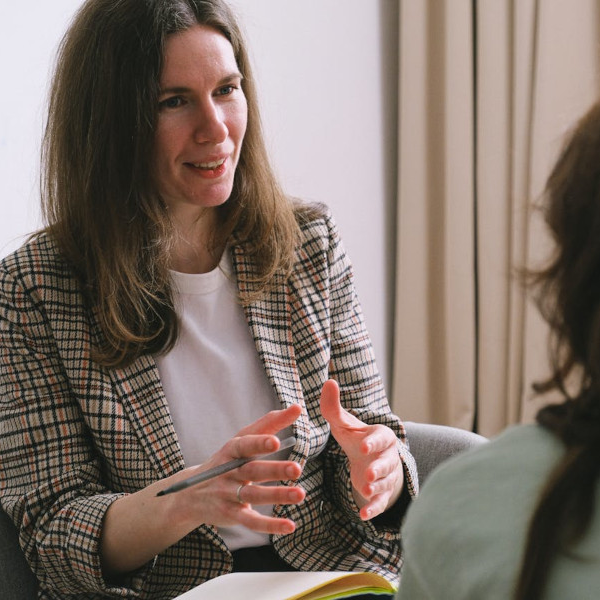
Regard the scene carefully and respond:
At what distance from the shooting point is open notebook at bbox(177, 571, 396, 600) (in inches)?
41.2

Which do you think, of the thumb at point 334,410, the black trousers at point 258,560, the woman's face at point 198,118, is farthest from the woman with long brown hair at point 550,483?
the woman's face at point 198,118

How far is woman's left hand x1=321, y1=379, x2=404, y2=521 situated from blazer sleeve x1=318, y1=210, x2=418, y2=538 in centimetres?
10

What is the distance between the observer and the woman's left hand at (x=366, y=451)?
1.22 m

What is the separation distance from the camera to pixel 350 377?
4.92 feet

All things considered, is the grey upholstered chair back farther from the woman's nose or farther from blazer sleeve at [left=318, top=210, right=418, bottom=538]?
the woman's nose

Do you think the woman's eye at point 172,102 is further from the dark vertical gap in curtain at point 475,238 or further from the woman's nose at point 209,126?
the dark vertical gap in curtain at point 475,238

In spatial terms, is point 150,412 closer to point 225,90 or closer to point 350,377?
point 350,377

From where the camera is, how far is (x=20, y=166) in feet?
5.95

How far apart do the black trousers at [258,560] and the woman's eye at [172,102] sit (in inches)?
26.9

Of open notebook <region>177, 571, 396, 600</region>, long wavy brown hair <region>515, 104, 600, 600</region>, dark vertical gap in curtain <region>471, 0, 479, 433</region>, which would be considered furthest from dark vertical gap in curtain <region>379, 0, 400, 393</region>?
long wavy brown hair <region>515, 104, 600, 600</region>

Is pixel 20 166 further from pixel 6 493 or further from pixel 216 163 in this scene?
pixel 6 493

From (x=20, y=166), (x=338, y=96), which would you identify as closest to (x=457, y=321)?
(x=338, y=96)

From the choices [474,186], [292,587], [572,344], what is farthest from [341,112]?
[572,344]

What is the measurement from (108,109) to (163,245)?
0.74ft
